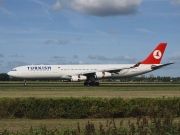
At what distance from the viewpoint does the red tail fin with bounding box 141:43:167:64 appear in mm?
71625

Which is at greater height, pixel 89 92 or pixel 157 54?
pixel 157 54

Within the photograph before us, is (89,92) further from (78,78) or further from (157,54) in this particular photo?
(157,54)

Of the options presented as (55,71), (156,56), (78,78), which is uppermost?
(156,56)

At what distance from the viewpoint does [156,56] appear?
237 feet

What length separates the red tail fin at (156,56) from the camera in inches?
2820

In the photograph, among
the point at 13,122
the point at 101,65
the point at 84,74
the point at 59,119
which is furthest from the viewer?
the point at 101,65

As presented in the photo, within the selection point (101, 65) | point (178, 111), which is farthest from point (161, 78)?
point (178, 111)

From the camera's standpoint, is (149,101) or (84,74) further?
(84,74)

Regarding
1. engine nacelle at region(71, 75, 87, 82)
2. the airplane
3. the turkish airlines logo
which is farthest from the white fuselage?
the turkish airlines logo

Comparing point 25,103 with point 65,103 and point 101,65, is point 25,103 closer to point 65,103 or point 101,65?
point 65,103

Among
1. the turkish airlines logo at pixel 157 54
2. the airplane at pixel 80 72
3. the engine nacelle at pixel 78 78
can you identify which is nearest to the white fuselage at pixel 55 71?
the airplane at pixel 80 72

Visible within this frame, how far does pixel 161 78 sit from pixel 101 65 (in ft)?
367

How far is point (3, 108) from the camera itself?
19141 mm

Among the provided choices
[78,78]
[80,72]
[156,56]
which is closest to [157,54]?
[156,56]
